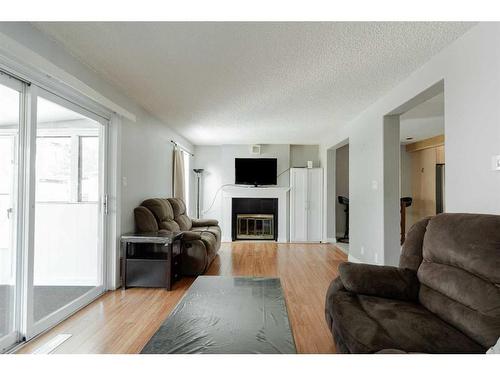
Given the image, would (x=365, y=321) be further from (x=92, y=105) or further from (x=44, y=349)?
(x=92, y=105)

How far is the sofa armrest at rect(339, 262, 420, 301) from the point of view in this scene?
1.75 metres

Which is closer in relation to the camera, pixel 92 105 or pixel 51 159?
pixel 51 159

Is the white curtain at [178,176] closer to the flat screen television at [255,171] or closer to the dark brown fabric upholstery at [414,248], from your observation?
the flat screen television at [255,171]

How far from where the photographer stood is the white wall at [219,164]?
663 centimetres

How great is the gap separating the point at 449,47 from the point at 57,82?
3229mm

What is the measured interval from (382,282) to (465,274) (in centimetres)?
47

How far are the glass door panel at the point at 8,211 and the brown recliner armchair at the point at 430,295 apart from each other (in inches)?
88.5

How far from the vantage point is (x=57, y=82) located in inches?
87.0

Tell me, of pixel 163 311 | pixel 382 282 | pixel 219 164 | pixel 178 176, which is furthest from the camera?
pixel 219 164

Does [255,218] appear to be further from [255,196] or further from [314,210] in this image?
[314,210]

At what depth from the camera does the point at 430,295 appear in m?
1.61

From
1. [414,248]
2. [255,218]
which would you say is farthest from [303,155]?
[414,248]

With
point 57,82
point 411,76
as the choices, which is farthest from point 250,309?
point 411,76

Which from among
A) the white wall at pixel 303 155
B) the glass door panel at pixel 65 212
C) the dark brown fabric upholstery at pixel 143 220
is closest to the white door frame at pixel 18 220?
the glass door panel at pixel 65 212
